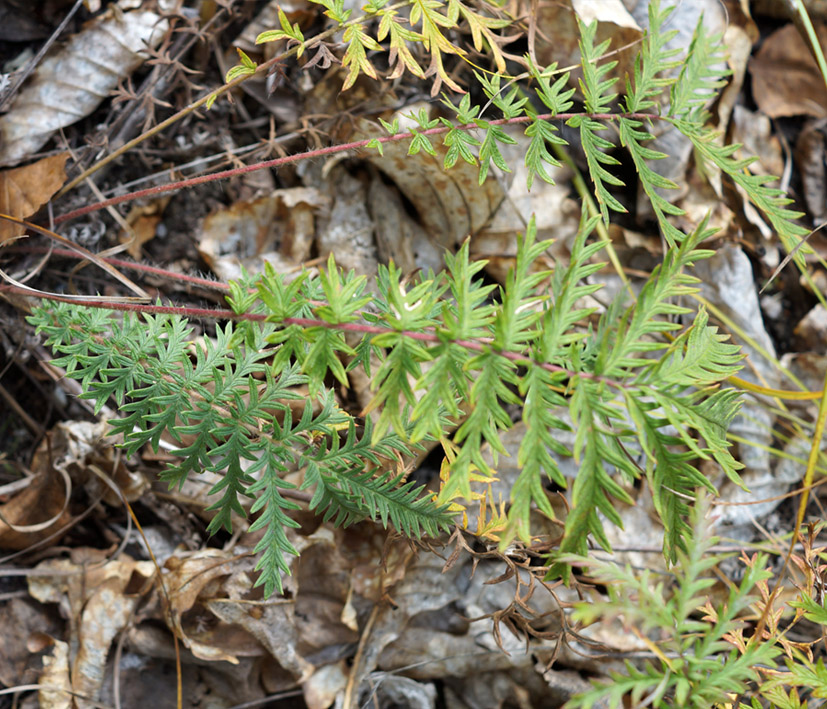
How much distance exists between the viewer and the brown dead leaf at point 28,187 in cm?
211

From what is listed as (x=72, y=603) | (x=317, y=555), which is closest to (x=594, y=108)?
(x=317, y=555)

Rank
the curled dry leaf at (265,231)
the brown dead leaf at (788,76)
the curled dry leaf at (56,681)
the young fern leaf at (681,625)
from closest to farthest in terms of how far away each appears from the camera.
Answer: the young fern leaf at (681,625)
the curled dry leaf at (56,681)
the curled dry leaf at (265,231)
the brown dead leaf at (788,76)

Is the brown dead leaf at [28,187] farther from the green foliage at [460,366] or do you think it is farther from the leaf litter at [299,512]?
the green foliage at [460,366]

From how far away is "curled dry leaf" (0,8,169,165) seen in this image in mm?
2375

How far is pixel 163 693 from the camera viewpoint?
2.22 meters

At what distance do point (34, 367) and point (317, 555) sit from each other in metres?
1.23

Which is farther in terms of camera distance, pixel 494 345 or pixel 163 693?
pixel 163 693

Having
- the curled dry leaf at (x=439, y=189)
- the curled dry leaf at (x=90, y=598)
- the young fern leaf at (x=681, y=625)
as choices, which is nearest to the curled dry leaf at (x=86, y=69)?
the curled dry leaf at (x=439, y=189)

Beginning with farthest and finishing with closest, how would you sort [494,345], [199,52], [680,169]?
[680,169]
[199,52]
[494,345]

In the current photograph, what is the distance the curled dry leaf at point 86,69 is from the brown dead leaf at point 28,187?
24cm

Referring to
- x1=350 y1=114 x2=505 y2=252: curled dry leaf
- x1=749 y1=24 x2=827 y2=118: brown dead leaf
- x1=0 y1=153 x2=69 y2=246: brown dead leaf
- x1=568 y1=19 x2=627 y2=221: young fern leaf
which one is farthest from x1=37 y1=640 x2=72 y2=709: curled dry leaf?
x1=749 y1=24 x2=827 y2=118: brown dead leaf

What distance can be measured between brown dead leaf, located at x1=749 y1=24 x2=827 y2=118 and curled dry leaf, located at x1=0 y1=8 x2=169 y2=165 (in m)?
2.63

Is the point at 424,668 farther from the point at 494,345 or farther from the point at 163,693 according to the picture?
the point at 494,345

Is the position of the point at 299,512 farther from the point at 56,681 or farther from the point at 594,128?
the point at 594,128
